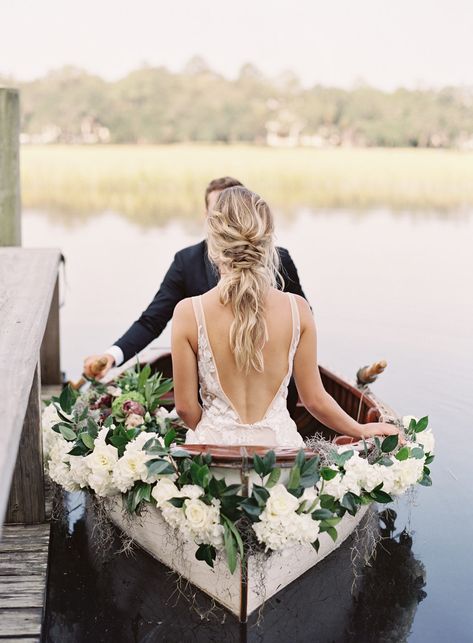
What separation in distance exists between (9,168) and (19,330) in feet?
11.8

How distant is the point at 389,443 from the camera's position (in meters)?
3.85

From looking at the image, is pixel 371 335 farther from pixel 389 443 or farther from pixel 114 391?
pixel 389 443

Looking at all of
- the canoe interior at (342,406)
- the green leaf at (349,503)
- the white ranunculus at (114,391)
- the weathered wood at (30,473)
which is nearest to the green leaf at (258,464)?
the green leaf at (349,503)

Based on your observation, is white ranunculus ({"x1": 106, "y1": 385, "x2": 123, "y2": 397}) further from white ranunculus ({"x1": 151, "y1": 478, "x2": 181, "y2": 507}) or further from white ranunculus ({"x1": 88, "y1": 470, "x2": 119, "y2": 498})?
white ranunculus ({"x1": 151, "y1": 478, "x2": 181, "y2": 507})

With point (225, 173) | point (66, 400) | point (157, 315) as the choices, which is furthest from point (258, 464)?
point (225, 173)

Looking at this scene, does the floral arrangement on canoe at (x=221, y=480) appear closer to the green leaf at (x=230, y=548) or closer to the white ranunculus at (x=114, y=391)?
the green leaf at (x=230, y=548)

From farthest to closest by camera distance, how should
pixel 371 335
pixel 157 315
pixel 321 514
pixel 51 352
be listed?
pixel 371 335, pixel 51 352, pixel 157 315, pixel 321 514

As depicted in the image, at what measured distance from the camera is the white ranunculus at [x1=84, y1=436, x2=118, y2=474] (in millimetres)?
3836

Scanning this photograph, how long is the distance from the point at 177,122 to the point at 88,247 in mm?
27716

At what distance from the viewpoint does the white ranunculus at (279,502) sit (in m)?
3.38

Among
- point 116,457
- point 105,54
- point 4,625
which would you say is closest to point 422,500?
point 116,457

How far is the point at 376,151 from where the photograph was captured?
148ft

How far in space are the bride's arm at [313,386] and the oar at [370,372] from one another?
3.85ft

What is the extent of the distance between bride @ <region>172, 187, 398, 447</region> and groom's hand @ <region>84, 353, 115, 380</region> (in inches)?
33.7
